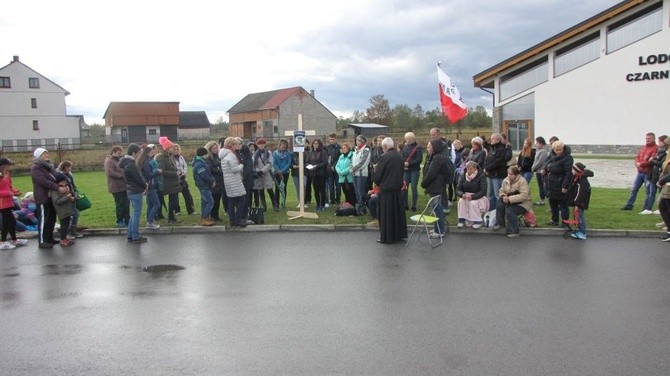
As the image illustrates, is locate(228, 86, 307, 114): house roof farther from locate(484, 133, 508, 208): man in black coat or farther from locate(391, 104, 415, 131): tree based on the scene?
locate(484, 133, 508, 208): man in black coat

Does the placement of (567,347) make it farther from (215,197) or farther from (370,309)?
(215,197)

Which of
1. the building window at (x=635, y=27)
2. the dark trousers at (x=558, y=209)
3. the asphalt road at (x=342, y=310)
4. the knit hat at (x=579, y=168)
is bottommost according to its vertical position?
the asphalt road at (x=342, y=310)

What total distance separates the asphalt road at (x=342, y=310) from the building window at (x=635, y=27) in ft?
82.8

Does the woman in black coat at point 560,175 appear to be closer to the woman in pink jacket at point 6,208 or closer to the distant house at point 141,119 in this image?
the woman in pink jacket at point 6,208

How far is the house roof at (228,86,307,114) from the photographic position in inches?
2862

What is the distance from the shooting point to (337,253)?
949 centimetres

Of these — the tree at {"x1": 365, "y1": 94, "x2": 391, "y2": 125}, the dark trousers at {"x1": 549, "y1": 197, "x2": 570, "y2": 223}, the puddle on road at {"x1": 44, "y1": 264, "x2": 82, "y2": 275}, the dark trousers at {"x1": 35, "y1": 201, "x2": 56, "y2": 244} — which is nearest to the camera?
the puddle on road at {"x1": 44, "y1": 264, "x2": 82, "y2": 275}

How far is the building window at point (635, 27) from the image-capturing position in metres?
30.2

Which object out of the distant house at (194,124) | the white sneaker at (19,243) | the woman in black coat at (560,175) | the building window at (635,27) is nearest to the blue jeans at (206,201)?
the white sneaker at (19,243)

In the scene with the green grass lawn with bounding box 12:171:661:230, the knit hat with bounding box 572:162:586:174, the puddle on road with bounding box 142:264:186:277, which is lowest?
the puddle on road with bounding box 142:264:186:277

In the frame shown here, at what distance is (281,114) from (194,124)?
97.9 feet

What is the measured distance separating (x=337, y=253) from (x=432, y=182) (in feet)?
9.08

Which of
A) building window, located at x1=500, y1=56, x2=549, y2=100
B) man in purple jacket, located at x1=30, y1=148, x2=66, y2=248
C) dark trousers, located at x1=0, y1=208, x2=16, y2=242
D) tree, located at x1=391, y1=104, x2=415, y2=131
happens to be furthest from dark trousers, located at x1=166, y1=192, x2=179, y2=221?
tree, located at x1=391, y1=104, x2=415, y2=131

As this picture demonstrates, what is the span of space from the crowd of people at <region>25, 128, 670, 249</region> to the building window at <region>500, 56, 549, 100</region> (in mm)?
22578
